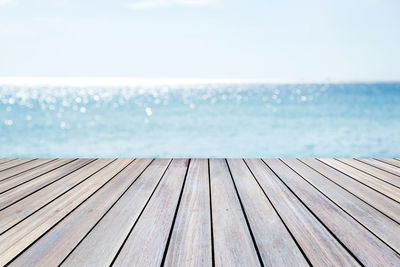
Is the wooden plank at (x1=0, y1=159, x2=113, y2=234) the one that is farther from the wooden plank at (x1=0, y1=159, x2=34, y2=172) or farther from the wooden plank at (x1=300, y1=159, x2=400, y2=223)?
the wooden plank at (x1=300, y1=159, x2=400, y2=223)

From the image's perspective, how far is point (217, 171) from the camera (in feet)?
5.49

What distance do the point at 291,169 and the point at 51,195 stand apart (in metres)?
1.30

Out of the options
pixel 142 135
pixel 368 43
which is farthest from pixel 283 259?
pixel 368 43

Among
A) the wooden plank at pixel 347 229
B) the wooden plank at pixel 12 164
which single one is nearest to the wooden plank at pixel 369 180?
the wooden plank at pixel 347 229

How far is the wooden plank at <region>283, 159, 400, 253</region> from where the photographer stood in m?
0.93

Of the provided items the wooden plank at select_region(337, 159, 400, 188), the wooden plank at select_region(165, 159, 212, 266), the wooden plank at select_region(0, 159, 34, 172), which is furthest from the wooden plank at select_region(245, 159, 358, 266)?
the wooden plank at select_region(0, 159, 34, 172)

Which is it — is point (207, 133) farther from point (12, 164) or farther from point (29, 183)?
point (29, 183)

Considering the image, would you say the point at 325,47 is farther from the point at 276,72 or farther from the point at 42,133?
the point at 42,133

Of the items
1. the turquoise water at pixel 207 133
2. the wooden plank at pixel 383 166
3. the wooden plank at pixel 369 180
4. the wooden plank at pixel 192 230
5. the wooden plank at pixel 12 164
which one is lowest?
the turquoise water at pixel 207 133

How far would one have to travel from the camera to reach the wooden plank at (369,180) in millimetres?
1329

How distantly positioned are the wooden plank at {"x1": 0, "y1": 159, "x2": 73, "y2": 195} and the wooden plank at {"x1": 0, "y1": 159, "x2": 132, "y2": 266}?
33 centimetres

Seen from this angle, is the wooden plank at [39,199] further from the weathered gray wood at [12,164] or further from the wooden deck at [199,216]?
the weathered gray wood at [12,164]

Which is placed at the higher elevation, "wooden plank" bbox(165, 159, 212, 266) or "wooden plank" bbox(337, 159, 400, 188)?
"wooden plank" bbox(165, 159, 212, 266)

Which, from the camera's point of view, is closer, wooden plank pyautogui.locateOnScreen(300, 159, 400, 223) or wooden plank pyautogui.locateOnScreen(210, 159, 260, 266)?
wooden plank pyautogui.locateOnScreen(210, 159, 260, 266)
